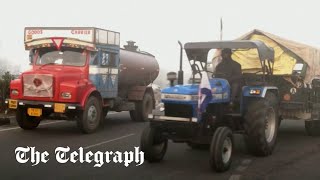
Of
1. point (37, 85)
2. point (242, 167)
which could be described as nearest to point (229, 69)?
point (242, 167)

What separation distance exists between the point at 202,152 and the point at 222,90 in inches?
68.2

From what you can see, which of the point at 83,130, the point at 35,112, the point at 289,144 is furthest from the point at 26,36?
the point at 289,144

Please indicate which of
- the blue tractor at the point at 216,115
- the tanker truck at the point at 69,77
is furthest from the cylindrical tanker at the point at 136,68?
the blue tractor at the point at 216,115

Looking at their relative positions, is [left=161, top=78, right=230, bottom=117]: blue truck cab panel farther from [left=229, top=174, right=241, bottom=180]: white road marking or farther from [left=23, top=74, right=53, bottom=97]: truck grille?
[left=23, top=74, right=53, bottom=97]: truck grille

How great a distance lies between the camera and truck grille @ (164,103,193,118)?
818 cm

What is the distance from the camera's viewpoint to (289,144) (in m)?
11.1

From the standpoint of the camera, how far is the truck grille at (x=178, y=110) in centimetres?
818

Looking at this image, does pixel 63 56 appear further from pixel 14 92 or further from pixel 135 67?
pixel 135 67

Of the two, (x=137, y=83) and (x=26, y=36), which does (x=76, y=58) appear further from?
(x=137, y=83)

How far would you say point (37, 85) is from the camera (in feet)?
39.2

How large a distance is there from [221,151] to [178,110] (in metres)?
1.13

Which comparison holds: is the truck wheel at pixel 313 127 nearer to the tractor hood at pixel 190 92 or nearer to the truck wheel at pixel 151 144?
the tractor hood at pixel 190 92

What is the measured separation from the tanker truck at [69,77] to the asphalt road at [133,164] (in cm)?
62

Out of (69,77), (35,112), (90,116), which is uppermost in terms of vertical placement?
(69,77)
